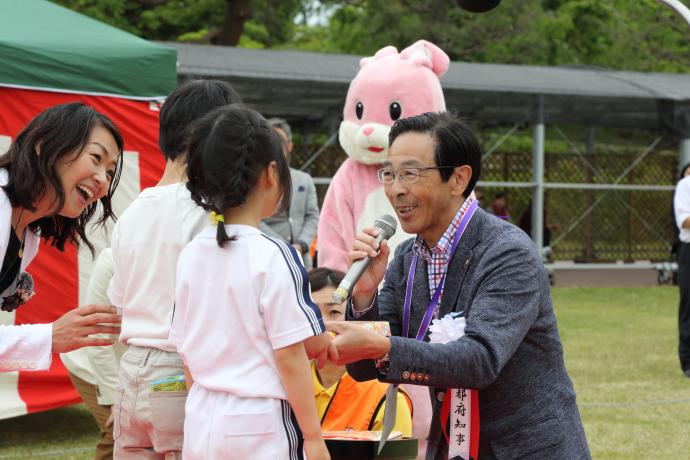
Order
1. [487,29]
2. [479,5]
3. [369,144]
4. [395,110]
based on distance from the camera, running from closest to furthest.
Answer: [479,5] → [369,144] → [395,110] → [487,29]

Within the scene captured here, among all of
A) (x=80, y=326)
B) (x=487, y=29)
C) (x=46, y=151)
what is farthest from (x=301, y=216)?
(x=487, y=29)

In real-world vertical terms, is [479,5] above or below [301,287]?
above

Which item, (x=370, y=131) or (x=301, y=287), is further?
(x=370, y=131)

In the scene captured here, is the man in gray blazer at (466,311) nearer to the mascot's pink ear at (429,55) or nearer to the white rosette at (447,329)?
the white rosette at (447,329)

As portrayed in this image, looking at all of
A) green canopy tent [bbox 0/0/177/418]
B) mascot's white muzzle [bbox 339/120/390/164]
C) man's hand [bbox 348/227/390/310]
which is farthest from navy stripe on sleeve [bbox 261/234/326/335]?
green canopy tent [bbox 0/0/177/418]

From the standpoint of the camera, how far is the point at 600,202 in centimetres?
1970

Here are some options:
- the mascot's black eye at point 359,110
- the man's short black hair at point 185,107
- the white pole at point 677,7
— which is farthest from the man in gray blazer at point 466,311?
the mascot's black eye at point 359,110

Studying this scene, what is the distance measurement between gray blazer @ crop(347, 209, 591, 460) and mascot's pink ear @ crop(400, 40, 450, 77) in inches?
137

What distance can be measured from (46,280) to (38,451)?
97 centimetres

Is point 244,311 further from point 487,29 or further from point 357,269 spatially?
point 487,29

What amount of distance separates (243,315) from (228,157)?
1.25 feet

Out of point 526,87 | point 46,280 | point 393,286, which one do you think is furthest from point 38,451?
point 526,87

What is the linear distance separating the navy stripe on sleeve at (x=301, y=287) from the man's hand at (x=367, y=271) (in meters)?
0.25

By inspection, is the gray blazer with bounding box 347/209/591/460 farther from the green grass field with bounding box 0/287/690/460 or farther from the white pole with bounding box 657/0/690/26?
the green grass field with bounding box 0/287/690/460
